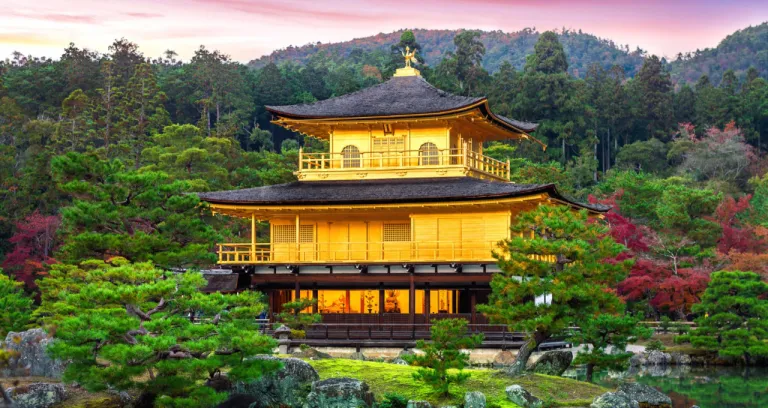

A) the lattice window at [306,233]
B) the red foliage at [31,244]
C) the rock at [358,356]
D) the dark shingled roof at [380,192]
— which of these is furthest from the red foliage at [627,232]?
the red foliage at [31,244]

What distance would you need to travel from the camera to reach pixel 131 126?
66500 millimetres

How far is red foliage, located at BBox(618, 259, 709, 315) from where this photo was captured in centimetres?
4406

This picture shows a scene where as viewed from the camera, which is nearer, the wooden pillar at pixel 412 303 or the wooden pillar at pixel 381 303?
the wooden pillar at pixel 412 303

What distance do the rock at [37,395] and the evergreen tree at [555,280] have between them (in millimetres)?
10803

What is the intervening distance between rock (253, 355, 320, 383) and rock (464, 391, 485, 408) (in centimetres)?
346

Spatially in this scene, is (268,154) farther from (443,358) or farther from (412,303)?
(443,358)

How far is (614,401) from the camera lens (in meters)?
24.2

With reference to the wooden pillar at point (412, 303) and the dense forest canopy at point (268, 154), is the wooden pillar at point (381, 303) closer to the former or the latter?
the wooden pillar at point (412, 303)

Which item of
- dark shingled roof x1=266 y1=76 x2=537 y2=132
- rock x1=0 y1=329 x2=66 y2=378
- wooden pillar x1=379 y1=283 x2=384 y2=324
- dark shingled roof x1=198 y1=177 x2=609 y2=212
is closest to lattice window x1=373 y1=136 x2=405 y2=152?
dark shingled roof x1=266 y1=76 x2=537 y2=132

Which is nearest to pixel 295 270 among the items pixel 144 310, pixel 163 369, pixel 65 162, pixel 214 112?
pixel 65 162

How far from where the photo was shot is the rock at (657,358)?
38.8 m

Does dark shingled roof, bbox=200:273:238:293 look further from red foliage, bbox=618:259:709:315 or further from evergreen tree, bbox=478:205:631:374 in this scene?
red foliage, bbox=618:259:709:315

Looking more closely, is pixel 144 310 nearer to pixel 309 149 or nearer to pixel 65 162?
pixel 65 162

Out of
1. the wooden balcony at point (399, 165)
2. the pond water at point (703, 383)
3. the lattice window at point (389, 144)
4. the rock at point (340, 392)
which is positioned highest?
the lattice window at point (389, 144)
